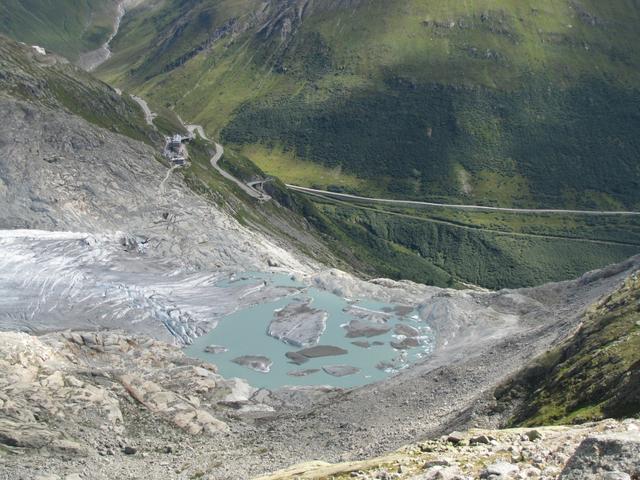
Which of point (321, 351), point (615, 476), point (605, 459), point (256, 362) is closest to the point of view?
point (615, 476)

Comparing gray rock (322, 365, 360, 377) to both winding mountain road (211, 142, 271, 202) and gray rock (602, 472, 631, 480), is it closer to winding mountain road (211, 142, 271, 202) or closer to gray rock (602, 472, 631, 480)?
gray rock (602, 472, 631, 480)

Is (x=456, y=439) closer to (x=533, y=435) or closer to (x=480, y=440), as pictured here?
(x=480, y=440)

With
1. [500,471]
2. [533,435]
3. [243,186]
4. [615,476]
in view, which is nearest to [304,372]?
[533,435]

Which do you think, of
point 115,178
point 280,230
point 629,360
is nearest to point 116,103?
point 280,230

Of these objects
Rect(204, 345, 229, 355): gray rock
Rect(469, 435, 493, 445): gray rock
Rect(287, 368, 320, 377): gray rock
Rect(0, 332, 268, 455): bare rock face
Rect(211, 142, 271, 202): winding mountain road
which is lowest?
Rect(211, 142, 271, 202): winding mountain road

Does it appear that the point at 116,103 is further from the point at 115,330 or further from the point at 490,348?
the point at 490,348

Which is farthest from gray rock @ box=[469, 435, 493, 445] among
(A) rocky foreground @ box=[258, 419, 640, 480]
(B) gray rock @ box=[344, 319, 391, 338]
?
(B) gray rock @ box=[344, 319, 391, 338]
